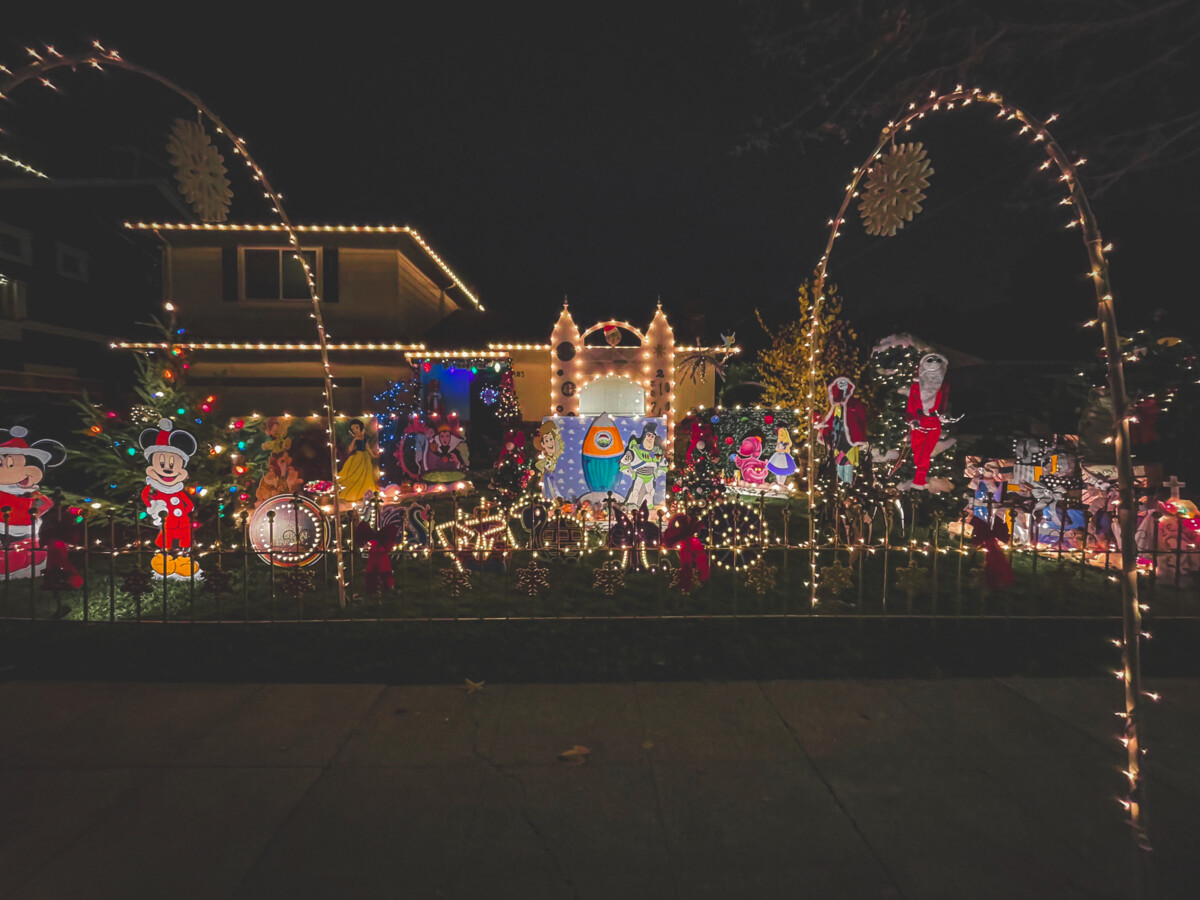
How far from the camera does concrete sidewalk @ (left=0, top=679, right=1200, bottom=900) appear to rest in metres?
2.58

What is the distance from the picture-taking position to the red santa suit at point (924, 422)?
28.3ft

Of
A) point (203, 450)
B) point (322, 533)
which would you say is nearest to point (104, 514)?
point (203, 450)

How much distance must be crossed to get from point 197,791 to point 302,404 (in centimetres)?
1613

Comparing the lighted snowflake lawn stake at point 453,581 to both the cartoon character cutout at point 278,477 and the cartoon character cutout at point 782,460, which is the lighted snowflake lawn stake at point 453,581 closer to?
Result: the cartoon character cutout at point 278,477

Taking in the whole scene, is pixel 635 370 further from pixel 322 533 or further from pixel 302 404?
pixel 302 404

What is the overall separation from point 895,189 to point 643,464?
182 inches

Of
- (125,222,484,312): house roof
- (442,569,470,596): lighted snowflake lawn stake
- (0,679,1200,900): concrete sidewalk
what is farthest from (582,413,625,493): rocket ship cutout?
(125,222,484,312): house roof

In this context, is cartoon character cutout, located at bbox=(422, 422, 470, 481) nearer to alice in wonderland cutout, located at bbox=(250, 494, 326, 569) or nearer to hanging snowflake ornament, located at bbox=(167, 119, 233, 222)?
alice in wonderland cutout, located at bbox=(250, 494, 326, 569)

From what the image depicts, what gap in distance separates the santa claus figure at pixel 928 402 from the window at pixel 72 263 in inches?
1102

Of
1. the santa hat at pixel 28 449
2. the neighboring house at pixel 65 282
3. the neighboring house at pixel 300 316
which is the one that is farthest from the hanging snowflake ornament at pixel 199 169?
the neighboring house at pixel 65 282

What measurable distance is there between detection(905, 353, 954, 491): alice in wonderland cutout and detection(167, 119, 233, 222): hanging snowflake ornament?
8.44m

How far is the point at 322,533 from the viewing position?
6.53 m

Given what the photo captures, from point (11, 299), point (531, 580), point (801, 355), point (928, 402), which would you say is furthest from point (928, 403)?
point (11, 299)

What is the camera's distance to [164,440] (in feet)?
19.1
